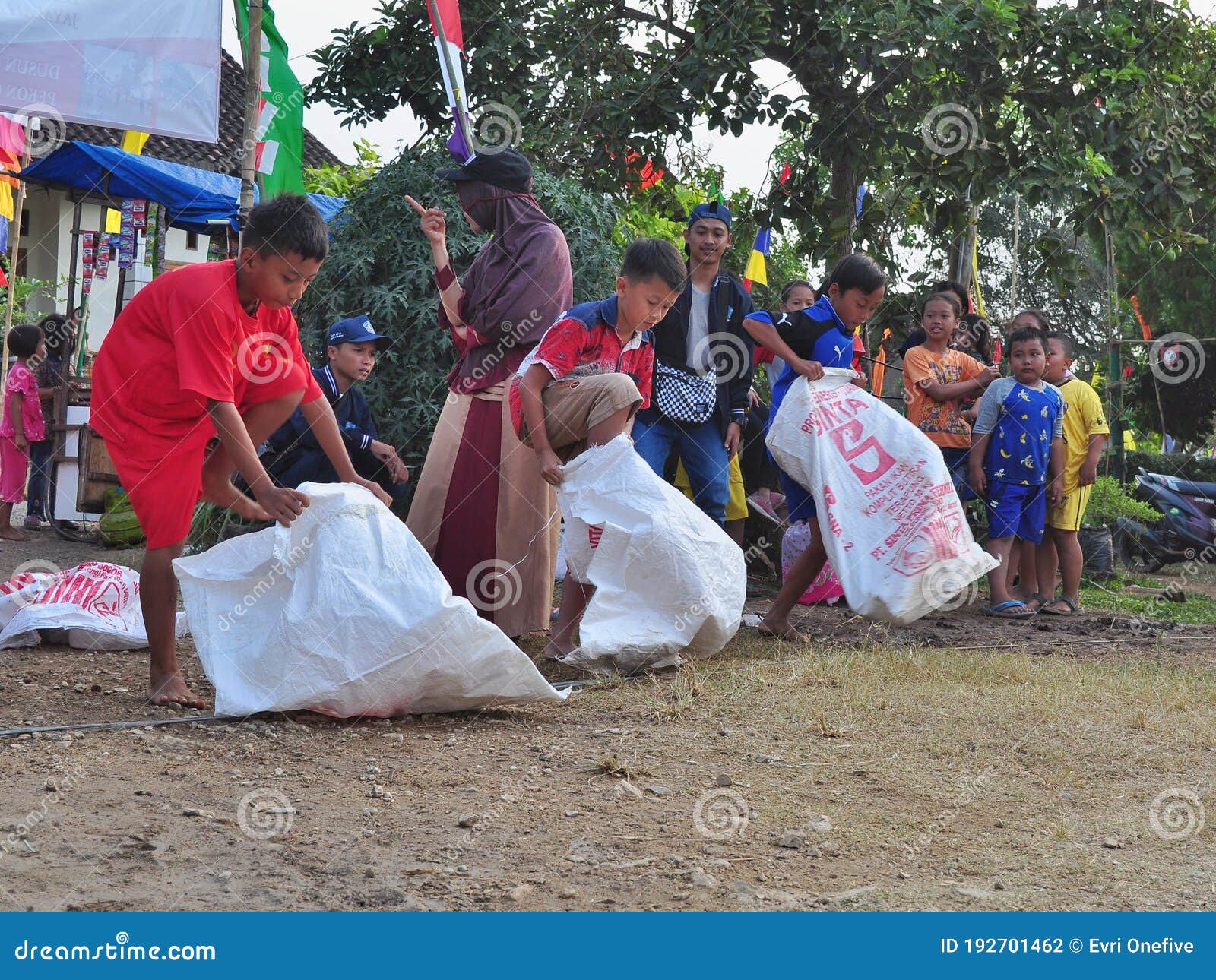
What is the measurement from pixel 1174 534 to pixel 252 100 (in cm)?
736

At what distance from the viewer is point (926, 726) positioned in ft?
12.5

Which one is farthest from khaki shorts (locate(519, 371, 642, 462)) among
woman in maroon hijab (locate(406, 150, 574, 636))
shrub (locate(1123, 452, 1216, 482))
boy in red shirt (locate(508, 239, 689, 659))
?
shrub (locate(1123, 452, 1216, 482))

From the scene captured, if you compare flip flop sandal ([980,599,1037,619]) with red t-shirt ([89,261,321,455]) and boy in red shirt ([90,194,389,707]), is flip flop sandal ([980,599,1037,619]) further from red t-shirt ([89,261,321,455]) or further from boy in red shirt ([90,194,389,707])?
red t-shirt ([89,261,321,455])

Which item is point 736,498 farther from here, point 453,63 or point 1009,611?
point 453,63

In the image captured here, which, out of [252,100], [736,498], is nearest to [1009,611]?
[736,498]

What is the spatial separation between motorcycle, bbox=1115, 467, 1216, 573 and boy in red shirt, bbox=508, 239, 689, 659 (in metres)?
6.50

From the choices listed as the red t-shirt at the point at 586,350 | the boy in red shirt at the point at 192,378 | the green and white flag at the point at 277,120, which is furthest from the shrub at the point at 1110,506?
the boy in red shirt at the point at 192,378

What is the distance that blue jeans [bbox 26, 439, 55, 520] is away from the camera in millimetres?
9648

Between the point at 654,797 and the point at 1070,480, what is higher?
the point at 1070,480

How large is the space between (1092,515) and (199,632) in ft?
22.2

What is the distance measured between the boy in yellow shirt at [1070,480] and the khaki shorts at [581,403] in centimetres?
304

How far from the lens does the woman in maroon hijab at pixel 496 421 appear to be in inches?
196

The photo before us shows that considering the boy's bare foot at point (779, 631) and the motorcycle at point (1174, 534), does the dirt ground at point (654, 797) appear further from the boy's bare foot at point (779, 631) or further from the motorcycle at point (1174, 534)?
the motorcycle at point (1174, 534)

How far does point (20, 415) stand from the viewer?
374 inches
